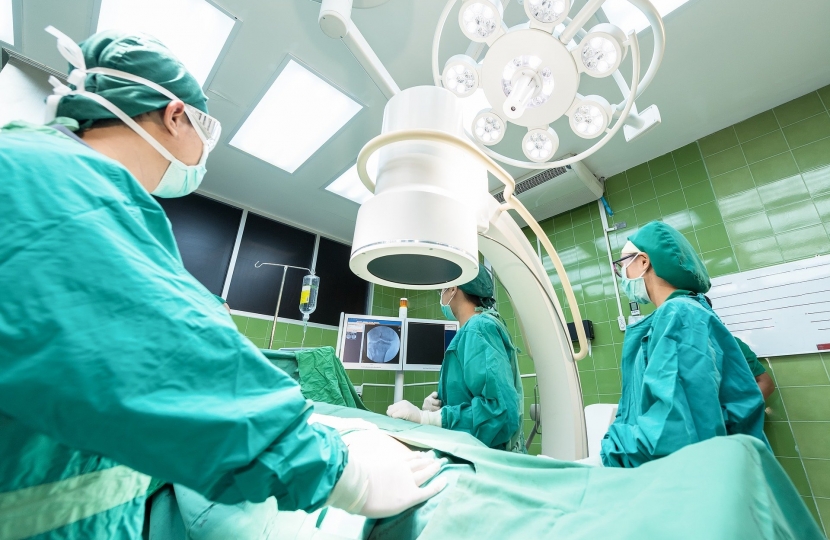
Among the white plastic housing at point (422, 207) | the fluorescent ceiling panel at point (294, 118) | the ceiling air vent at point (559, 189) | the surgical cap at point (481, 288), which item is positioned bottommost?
the white plastic housing at point (422, 207)

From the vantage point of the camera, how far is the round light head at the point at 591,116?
0.89m

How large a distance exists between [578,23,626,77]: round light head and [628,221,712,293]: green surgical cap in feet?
2.37

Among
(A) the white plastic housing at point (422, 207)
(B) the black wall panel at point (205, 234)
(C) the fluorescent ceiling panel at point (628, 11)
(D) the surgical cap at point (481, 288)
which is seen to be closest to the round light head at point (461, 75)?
(A) the white plastic housing at point (422, 207)

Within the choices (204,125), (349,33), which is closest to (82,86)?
(204,125)

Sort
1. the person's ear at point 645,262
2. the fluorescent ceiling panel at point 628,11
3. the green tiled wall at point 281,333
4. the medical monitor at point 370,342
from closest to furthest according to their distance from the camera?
the person's ear at point 645,262, the fluorescent ceiling panel at point 628,11, the medical monitor at point 370,342, the green tiled wall at point 281,333

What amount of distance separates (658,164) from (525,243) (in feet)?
7.68

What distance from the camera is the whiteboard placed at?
73.5 inches

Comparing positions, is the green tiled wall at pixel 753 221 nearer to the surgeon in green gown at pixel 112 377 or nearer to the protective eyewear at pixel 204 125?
the surgeon in green gown at pixel 112 377

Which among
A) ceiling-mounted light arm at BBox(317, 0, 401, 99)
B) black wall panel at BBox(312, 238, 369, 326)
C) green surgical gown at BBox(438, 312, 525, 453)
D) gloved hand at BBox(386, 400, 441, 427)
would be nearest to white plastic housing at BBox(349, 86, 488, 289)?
ceiling-mounted light arm at BBox(317, 0, 401, 99)

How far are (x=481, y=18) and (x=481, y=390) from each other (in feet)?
3.98

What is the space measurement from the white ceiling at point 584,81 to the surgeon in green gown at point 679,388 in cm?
159

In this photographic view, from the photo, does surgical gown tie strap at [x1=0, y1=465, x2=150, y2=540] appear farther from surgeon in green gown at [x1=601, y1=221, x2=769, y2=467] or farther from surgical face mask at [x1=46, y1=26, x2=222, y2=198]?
surgeon in green gown at [x1=601, y1=221, x2=769, y2=467]

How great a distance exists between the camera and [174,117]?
79cm

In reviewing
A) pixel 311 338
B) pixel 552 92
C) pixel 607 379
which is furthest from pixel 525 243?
pixel 311 338
